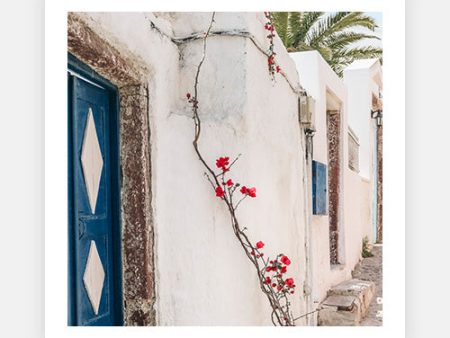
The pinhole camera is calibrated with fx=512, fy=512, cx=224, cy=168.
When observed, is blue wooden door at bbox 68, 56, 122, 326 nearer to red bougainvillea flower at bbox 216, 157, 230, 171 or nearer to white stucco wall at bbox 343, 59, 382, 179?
red bougainvillea flower at bbox 216, 157, 230, 171

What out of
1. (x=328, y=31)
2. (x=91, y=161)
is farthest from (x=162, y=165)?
(x=328, y=31)

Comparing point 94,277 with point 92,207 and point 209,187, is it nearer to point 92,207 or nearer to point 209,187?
point 92,207

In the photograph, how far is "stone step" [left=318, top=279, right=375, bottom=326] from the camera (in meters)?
3.93

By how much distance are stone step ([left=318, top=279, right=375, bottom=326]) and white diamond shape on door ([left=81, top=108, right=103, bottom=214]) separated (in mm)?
2337

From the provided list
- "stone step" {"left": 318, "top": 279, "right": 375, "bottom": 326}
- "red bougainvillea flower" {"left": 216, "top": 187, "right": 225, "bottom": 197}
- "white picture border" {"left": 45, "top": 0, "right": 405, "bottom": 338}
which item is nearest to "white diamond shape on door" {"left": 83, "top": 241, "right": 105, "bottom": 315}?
"white picture border" {"left": 45, "top": 0, "right": 405, "bottom": 338}

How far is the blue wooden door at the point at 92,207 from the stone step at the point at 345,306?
2.13m

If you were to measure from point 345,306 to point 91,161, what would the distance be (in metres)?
2.73

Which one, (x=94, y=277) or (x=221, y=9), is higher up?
(x=221, y=9)

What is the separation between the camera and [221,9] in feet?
7.59

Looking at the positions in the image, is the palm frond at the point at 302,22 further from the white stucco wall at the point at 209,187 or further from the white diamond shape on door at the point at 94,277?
the white diamond shape on door at the point at 94,277

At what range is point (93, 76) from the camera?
6.72 feet

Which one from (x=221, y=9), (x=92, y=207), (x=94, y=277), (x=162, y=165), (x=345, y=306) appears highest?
(x=221, y=9)
